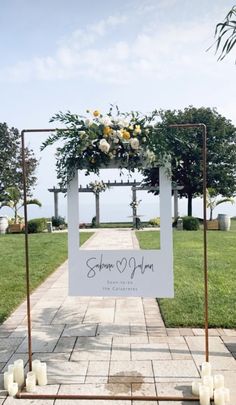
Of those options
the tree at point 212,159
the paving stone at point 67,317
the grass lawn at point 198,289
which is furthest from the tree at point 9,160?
the paving stone at point 67,317

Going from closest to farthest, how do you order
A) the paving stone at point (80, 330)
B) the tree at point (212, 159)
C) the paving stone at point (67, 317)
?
the paving stone at point (80, 330) → the paving stone at point (67, 317) → the tree at point (212, 159)

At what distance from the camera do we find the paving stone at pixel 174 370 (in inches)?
121

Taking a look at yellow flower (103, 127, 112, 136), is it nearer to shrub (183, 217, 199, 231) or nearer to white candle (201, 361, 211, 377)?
white candle (201, 361, 211, 377)

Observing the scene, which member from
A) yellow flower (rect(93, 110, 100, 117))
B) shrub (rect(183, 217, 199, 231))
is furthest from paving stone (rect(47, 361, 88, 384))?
shrub (rect(183, 217, 199, 231))

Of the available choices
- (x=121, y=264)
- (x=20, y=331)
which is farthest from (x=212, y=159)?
(x=121, y=264)

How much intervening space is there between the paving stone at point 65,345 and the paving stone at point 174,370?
0.86 meters

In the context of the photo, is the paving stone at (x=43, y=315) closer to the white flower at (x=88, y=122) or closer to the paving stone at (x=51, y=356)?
the paving stone at (x=51, y=356)

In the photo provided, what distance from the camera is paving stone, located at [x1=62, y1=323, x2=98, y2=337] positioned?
4.19 m

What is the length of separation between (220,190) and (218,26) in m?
22.5

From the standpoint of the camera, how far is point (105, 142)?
119 inches

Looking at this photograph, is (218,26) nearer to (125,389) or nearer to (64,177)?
(64,177)

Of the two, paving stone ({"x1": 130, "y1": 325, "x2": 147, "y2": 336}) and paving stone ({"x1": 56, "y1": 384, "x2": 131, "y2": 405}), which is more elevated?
paving stone ({"x1": 130, "y1": 325, "x2": 147, "y2": 336})

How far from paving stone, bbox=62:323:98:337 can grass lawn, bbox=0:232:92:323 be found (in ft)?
2.88

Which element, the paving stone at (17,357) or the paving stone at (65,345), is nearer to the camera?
the paving stone at (17,357)
